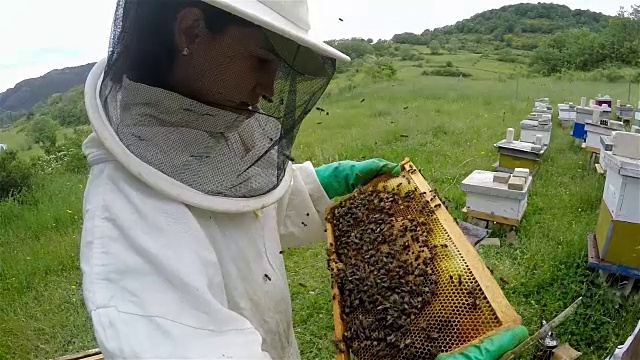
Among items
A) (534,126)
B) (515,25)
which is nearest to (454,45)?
(515,25)

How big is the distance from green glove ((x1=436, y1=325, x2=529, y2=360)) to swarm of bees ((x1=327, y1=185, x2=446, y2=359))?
0.33 metres

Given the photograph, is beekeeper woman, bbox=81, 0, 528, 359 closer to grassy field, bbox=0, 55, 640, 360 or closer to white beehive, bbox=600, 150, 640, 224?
grassy field, bbox=0, 55, 640, 360

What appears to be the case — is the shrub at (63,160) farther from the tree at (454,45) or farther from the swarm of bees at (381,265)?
the tree at (454,45)

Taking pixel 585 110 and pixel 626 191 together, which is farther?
pixel 585 110

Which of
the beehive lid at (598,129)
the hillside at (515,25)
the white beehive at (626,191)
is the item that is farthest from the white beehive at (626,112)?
the hillside at (515,25)

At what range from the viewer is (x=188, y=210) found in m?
1.40

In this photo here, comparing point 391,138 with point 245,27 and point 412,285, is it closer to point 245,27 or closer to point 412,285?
point 412,285

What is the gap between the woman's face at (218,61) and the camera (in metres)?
1.41

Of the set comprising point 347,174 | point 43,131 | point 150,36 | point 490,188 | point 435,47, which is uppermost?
point 435,47

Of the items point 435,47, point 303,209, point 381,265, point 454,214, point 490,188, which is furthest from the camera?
point 435,47

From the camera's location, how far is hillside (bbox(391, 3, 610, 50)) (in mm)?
53863

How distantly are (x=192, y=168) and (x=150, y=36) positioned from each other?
15.3 inches

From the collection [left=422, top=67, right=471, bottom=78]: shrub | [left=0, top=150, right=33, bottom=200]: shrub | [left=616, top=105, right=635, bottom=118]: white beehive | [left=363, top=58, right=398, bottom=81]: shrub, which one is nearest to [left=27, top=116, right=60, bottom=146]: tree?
[left=0, top=150, right=33, bottom=200]: shrub

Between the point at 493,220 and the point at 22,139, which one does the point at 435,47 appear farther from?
the point at 493,220
